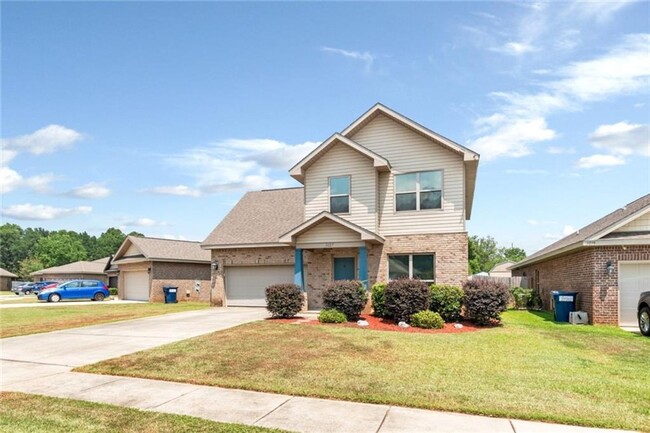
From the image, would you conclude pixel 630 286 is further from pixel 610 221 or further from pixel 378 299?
pixel 378 299

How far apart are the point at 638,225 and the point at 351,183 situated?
10.6 metres

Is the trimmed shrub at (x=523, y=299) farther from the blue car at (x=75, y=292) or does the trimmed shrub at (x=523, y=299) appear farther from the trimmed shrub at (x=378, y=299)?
the blue car at (x=75, y=292)

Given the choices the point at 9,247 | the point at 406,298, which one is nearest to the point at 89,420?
the point at 406,298

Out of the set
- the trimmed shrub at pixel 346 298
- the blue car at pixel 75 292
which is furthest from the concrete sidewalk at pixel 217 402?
the blue car at pixel 75 292

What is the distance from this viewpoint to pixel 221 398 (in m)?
6.72

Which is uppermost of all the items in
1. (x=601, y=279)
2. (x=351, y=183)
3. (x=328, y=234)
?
(x=351, y=183)

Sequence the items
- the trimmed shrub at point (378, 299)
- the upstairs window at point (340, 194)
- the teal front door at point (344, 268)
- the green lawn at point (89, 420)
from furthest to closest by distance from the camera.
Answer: the teal front door at point (344, 268), the upstairs window at point (340, 194), the trimmed shrub at point (378, 299), the green lawn at point (89, 420)

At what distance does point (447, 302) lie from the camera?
48.9ft

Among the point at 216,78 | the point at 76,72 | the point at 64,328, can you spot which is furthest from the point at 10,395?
the point at 76,72

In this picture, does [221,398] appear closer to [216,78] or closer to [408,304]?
[408,304]

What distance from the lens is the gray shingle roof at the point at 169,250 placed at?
99.6 ft

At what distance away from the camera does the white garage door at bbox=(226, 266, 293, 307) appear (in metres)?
22.3

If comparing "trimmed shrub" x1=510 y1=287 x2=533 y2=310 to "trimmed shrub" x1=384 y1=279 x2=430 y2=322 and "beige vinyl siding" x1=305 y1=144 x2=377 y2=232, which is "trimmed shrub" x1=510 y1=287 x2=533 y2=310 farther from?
"trimmed shrub" x1=384 y1=279 x2=430 y2=322

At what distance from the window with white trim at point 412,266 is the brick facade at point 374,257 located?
22 centimetres
